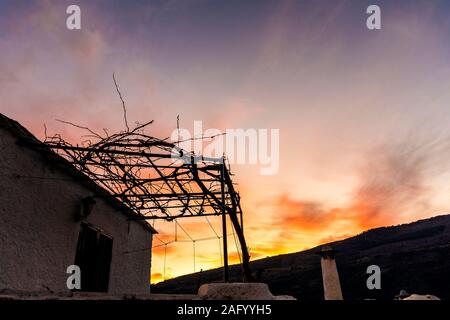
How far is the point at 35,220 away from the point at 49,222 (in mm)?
407

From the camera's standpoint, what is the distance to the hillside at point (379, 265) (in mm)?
25703

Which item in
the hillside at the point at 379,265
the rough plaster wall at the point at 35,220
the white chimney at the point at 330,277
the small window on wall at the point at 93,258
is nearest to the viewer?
the rough plaster wall at the point at 35,220

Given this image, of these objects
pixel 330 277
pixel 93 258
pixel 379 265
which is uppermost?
pixel 93 258

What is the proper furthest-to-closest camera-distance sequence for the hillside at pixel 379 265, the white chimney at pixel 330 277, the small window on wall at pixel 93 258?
the hillside at pixel 379 265, the white chimney at pixel 330 277, the small window on wall at pixel 93 258

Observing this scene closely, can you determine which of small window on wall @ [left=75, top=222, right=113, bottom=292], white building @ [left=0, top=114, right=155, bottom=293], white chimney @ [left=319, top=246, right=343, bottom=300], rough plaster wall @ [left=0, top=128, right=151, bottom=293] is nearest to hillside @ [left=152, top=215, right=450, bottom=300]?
white chimney @ [left=319, top=246, right=343, bottom=300]

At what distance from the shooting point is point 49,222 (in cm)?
629

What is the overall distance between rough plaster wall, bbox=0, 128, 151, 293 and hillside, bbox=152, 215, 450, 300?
46.9 ft

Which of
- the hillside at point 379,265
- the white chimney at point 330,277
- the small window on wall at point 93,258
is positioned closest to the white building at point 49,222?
the small window on wall at point 93,258

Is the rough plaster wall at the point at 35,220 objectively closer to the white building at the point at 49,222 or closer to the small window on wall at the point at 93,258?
the white building at the point at 49,222

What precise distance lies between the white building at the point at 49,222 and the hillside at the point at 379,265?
491 inches

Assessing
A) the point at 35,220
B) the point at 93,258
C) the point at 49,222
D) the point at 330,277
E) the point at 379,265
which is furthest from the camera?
the point at 379,265

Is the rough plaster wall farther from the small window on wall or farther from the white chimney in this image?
the white chimney

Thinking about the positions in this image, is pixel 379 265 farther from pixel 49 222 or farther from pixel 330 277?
pixel 49 222

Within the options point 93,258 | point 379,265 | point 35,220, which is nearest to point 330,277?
point 93,258
